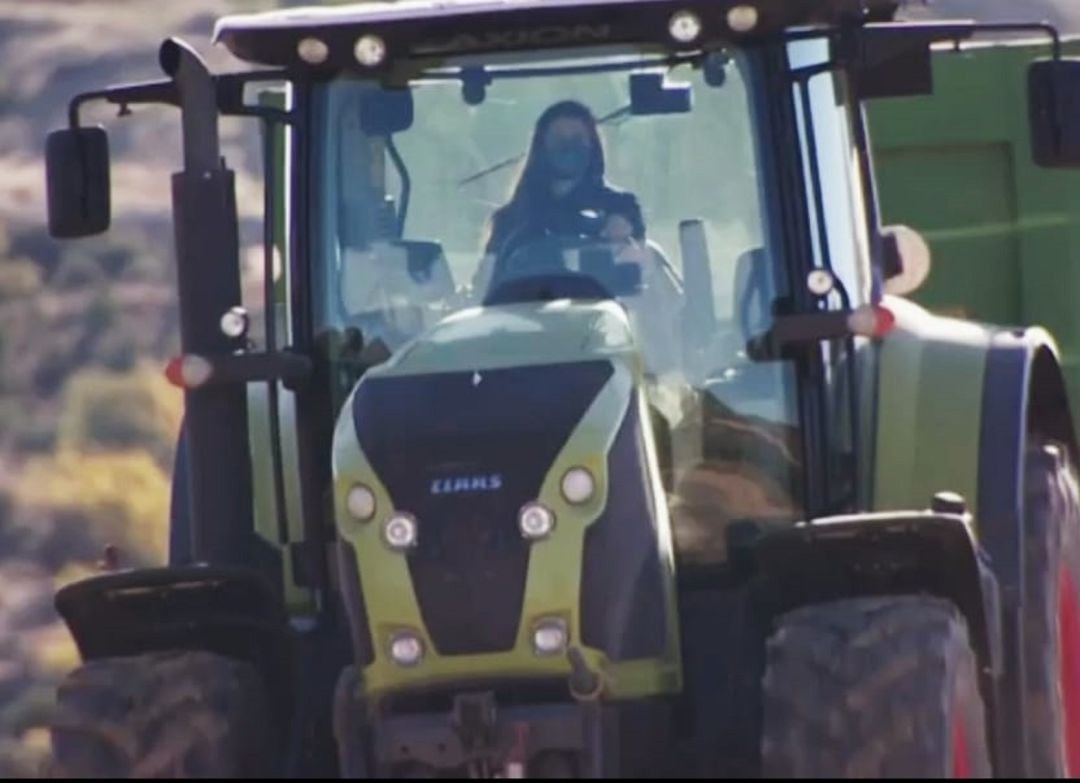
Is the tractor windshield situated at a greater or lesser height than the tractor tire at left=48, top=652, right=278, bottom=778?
greater

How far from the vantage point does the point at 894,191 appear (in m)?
11.3

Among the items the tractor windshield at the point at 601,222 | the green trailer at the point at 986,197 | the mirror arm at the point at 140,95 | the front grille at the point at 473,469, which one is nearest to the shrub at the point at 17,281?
the green trailer at the point at 986,197

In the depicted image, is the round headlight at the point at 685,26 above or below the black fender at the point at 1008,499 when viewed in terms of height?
above

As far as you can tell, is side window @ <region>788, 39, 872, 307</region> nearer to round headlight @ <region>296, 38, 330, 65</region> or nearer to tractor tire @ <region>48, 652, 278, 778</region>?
round headlight @ <region>296, 38, 330, 65</region>

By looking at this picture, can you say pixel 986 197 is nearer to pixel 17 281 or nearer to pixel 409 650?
pixel 409 650

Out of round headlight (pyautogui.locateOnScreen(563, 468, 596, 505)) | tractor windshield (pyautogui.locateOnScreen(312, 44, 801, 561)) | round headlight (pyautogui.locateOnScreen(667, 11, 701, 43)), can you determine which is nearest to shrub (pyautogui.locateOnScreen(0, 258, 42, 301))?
tractor windshield (pyautogui.locateOnScreen(312, 44, 801, 561))

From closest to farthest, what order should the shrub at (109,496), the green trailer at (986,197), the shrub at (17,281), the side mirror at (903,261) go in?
the side mirror at (903,261) → the green trailer at (986,197) → the shrub at (109,496) → the shrub at (17,281)

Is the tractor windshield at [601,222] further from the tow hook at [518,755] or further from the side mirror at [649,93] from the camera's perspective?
the tow hook at [518,755]

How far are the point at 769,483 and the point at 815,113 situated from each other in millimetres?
935

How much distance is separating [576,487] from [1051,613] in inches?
65.0

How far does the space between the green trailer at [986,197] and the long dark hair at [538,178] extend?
3.07m

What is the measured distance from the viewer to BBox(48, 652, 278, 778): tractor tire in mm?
7430

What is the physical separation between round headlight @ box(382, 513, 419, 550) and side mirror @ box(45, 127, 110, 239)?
1584mm

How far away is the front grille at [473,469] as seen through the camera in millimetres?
7250
